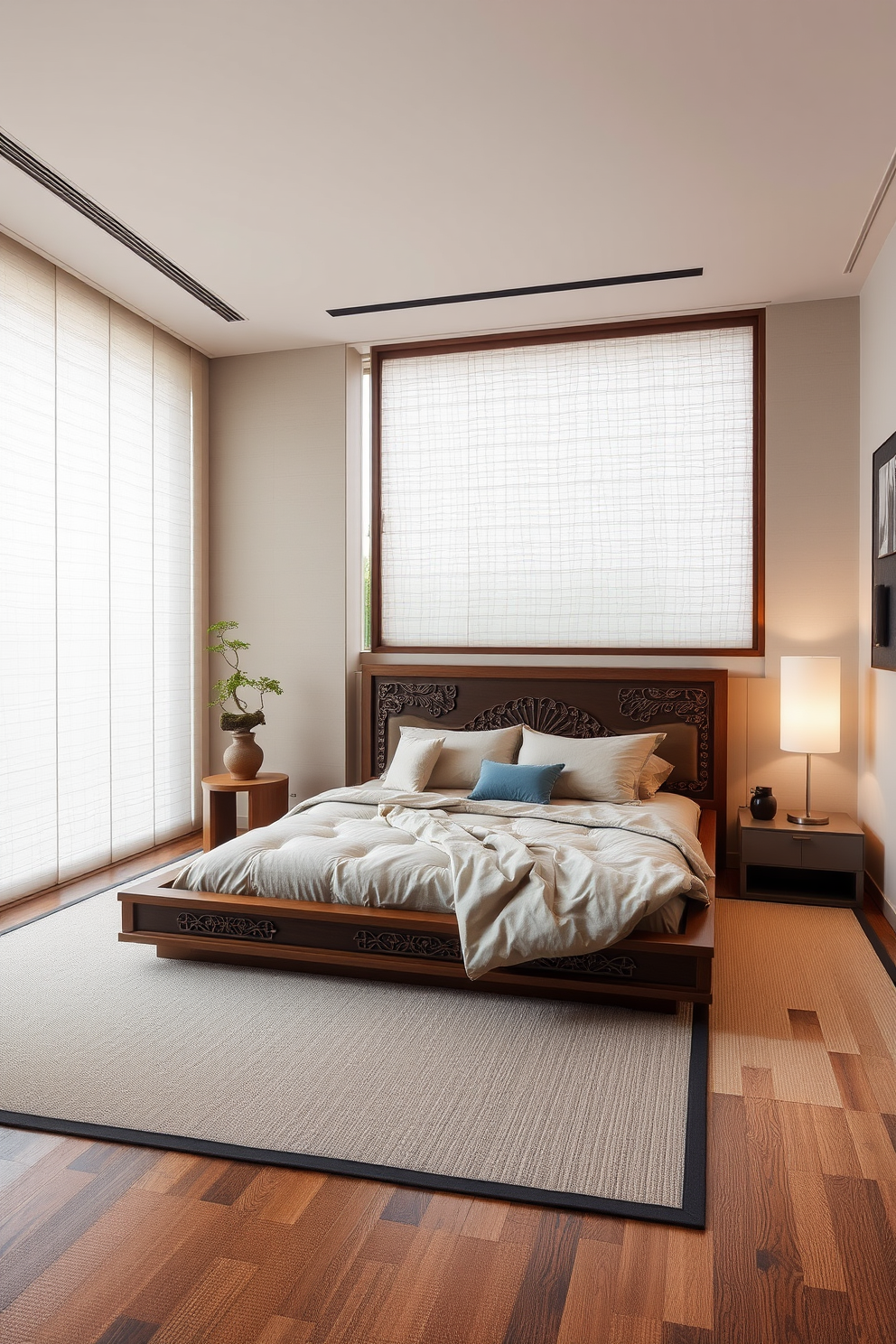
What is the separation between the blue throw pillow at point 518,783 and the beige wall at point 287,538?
1285 millimetres

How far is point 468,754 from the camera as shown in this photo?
438cm

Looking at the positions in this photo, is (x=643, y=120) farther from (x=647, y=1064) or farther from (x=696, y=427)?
(x=647, y=1064)

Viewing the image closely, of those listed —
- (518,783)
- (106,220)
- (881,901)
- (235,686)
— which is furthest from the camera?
(235,686)

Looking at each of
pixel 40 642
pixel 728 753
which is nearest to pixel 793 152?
pixel 728 753

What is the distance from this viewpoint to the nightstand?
3889 millimetres

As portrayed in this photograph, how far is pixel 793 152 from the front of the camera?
3.09m

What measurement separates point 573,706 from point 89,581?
2.54 meters

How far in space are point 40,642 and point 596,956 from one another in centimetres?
279

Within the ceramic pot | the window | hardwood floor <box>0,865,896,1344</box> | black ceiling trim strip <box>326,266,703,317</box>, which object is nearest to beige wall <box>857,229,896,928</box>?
the window

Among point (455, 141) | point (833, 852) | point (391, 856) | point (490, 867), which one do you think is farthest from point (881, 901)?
point (455, 141)

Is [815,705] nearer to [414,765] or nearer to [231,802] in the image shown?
[414,765]

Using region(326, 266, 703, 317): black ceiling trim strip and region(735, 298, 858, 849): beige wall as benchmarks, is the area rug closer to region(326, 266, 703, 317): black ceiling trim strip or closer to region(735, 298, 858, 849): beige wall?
region(735, 298, 858, 849): beige wall

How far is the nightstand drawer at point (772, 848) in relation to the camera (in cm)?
395

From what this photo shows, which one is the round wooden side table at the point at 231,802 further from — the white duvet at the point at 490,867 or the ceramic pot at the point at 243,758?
the white duvet at the point at 490,867
